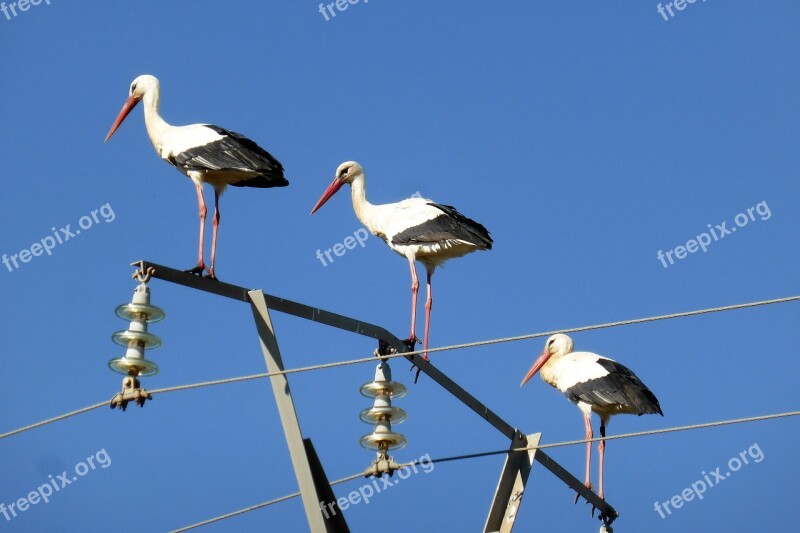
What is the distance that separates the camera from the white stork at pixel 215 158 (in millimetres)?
11633

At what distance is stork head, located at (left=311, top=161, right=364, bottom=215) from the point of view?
14.5 m

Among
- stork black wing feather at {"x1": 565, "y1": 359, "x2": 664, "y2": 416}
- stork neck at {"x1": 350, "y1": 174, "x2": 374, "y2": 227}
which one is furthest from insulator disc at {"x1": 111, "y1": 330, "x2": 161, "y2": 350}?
stork black wing feather at {"x1": 565, "y1": 359, "x2": 664, "y2": 416}

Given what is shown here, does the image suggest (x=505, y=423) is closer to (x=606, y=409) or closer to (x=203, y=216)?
(x=203, y=216)

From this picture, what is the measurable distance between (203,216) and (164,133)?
3.99ft

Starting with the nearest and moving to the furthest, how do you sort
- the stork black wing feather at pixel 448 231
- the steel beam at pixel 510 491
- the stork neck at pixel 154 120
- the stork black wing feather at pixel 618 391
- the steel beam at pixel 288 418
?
the steel beam at pixel 288 418 → the steel beam at pixel 510 491 → the stork neck at pixel 154 120 → the stork black wing feather at pixel 448 231 → the stork black wing feather at pixel 618 391

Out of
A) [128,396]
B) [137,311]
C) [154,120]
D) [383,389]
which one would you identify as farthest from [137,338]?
[154,120]

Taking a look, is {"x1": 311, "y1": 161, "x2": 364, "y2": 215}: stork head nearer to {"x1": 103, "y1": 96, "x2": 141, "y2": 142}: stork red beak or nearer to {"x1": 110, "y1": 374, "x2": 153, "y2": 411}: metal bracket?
{"x1": 103, "y1": 96, "x2": 141, "y2": 142}: stork red beak

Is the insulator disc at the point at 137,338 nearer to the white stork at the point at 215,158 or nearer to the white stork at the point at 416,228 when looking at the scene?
the white stork at the point at 215,158

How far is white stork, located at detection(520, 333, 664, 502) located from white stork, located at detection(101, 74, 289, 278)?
17.6ft

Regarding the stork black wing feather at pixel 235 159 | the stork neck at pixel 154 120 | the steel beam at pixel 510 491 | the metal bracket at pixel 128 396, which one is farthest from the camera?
the stork neck at pixel 154 120

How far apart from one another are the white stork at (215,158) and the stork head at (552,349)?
6.43 m

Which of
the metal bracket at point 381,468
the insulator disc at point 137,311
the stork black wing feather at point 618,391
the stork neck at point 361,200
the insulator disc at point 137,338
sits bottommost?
the metal bracket at point 381,468

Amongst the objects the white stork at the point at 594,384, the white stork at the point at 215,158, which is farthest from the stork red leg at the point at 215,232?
the white stork at the point at 594,384

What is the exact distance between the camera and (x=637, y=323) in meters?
8.53
